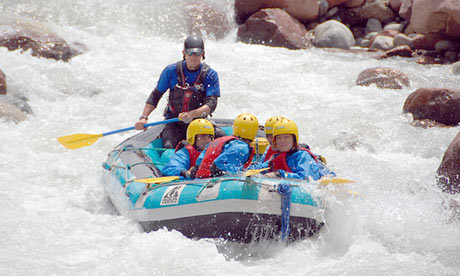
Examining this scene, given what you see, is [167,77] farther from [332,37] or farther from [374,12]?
[374,12]

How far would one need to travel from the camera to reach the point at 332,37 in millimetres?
12242

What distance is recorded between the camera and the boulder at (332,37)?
40.1ft

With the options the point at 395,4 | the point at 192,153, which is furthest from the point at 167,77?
the point at 395,4

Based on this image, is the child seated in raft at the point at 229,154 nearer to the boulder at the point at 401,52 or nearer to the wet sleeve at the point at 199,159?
the wet sleeve at the point at 199,159

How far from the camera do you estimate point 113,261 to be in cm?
402

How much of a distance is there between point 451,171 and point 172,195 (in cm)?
327

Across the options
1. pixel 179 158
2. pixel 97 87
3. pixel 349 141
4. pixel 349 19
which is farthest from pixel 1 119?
pixel 349 19

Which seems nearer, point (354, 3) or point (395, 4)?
point (395, 4)

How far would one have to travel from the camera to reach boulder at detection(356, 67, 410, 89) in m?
9.14

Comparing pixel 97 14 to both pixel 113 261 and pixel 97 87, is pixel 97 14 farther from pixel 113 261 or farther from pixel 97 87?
pixel 113 261

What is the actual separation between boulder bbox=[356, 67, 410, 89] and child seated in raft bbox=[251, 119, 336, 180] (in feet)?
16.5

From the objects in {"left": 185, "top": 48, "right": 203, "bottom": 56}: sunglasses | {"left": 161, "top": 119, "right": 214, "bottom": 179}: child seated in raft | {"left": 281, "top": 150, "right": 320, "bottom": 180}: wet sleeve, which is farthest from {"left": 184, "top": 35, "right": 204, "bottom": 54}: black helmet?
{"left": 281, "top": 150, "right": 320, "bottom": 180}: wet sleeve

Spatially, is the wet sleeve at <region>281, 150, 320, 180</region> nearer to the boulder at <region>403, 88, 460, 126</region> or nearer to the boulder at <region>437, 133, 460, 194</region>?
the boulder at <region>437, 133, 460, 194</region>

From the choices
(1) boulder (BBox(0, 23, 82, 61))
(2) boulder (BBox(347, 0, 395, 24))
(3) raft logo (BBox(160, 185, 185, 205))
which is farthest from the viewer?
(2) boulder (BBox(347, 0, 395, 24))
